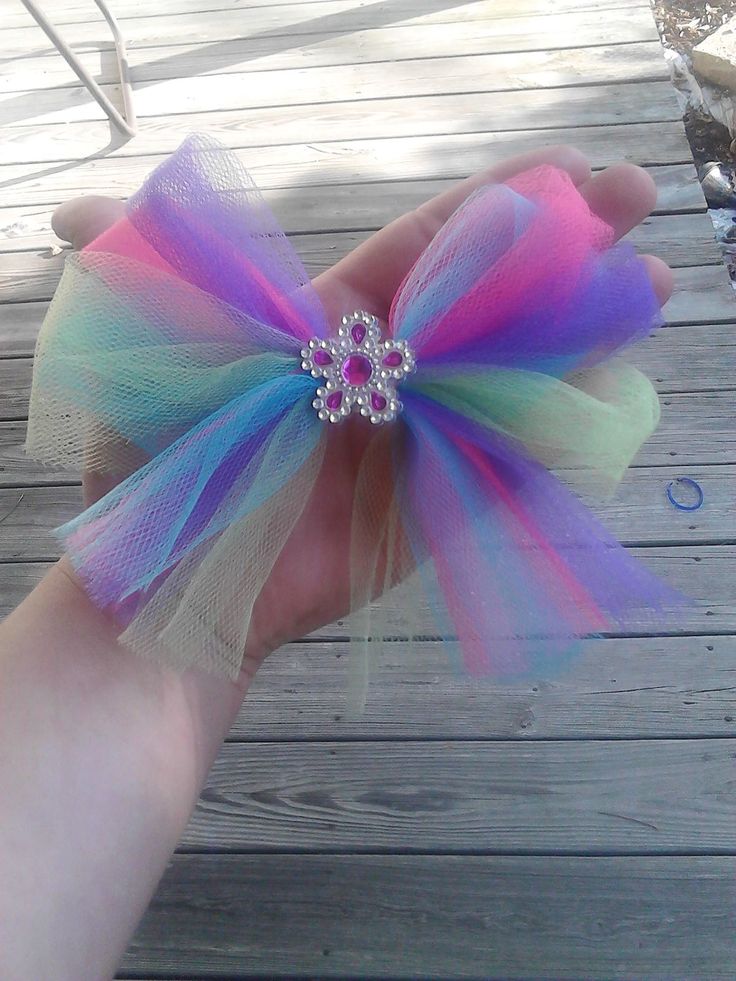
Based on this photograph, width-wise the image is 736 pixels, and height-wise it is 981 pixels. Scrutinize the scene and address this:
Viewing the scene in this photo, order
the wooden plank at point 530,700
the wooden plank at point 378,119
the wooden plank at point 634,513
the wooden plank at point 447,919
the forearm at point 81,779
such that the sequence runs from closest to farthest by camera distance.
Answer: the forearm at point 81,779 → the wooden plank at point 447,919 → the wooden plank at point 530,700 → the wooden plank at point 634,513 → the wooden plank at point 378,119

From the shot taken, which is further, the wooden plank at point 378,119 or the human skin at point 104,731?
the wooden plank at point 378,119

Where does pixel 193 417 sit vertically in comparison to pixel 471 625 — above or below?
above

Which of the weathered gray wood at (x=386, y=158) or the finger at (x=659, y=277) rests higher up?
the weathered gray wood at (x=386, y=158)

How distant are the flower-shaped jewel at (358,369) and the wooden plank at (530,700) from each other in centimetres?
42

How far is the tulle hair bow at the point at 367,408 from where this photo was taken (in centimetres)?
60

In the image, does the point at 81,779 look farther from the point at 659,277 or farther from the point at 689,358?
the point at 689,358

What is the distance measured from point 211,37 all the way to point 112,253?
132 cm

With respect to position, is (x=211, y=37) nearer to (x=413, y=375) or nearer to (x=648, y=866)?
(x=413, y=375)

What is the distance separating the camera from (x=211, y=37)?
5.53ft

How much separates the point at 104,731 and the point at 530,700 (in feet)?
1.80

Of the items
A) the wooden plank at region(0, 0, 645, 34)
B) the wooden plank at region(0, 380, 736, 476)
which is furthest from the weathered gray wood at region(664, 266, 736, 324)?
the wooden plank at region(0, 0, 645, 34)

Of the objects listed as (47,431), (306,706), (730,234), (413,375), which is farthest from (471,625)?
(730,234)

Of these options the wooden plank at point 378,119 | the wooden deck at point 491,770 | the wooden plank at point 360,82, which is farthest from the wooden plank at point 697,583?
the wooden plank at point 360,82

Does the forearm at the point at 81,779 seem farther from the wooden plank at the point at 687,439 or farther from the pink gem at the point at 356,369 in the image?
the wooden plank at the point at 687,439
